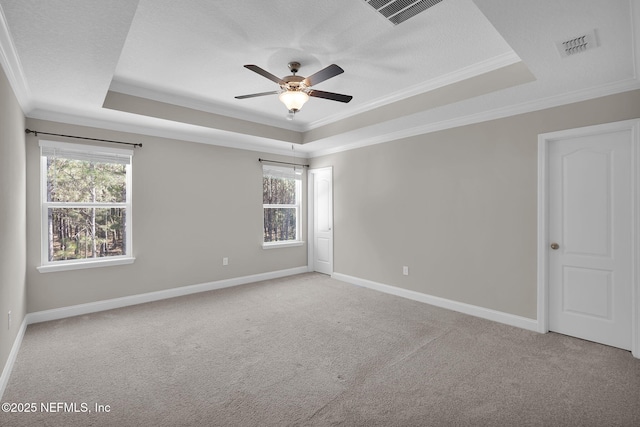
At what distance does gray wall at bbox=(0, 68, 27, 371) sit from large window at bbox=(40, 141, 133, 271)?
0.32m

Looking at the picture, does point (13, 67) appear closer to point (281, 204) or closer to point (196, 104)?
point (196, 104)

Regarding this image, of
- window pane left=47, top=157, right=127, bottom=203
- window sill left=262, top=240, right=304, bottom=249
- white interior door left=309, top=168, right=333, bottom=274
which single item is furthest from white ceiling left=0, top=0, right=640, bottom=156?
window sill left=262, top=240, right=304, bottom=249

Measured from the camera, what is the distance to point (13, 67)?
244 cm

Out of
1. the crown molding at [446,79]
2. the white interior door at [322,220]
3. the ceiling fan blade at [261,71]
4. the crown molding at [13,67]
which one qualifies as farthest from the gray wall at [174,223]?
the ceiling fan blade at [261,71]

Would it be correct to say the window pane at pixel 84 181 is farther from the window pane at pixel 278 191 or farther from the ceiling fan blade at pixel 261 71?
the ceiling fan blade at pixel 261 71

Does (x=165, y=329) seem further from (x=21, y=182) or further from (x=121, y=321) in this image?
(x=21, y=182)

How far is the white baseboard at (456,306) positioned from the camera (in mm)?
3436

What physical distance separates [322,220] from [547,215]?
3.62 metres

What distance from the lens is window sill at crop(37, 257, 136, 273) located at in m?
3.63

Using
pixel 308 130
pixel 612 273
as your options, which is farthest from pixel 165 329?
pixel 612 273

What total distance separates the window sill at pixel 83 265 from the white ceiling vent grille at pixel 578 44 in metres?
4.95

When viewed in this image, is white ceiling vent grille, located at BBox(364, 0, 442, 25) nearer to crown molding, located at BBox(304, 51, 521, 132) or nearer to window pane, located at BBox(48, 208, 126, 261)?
crown molding, located at BBox(304, 51, 521, 132)

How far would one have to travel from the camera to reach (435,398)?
218 centimetres

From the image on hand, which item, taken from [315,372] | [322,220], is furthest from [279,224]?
[315,372]
